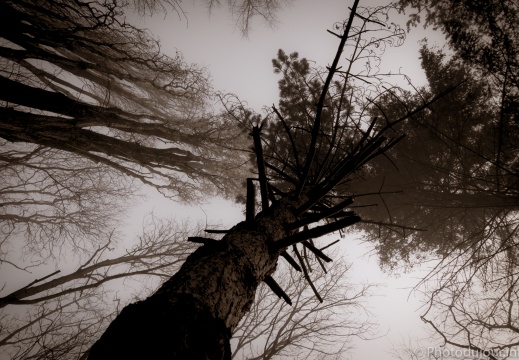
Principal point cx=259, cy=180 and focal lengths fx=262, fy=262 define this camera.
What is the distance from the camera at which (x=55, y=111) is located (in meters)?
4.89

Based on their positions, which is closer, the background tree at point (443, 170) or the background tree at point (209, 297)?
the background tree at point (209, 297)

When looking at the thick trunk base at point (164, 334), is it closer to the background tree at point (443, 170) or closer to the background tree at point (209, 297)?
the background tree at point (209, 297)

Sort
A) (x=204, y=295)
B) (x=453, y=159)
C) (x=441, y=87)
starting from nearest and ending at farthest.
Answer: (x=204, y=295), (x=441, y=87), (x=453, y=159)

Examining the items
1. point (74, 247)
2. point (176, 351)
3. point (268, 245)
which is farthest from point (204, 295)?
point (74, 247)

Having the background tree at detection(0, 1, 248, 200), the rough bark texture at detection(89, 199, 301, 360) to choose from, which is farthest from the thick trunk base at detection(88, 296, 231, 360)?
the background tree at detection(0, 1, 248, 200)

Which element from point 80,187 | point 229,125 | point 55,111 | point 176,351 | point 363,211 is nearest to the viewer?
point 176,351

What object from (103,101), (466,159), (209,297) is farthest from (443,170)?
(103,101)

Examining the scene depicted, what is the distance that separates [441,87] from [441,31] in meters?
1.51

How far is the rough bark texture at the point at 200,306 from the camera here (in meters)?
0.80

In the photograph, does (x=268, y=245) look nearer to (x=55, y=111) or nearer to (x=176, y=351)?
(x=176, y=351)

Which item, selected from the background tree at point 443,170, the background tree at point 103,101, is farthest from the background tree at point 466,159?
the background tree at point 103,101

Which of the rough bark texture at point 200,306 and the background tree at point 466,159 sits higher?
the background tree at point 466,159

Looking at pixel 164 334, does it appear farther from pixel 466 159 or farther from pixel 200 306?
pixel 466 159

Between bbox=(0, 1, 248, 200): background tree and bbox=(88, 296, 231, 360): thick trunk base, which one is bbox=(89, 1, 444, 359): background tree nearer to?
bbox=(88, 296, 231, 360): thick trunk base
